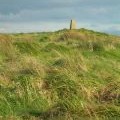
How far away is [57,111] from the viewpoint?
7.88m

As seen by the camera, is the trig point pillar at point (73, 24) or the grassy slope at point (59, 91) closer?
the grassy slope at point (59, 91)

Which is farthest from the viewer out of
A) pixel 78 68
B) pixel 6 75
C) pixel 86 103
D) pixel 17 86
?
pixel 78 68

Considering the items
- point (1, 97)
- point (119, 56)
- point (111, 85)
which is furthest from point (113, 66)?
point (1, 97)

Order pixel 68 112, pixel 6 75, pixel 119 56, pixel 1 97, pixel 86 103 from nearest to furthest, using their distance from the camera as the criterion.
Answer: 1. pixel 68 112
2. pixel 86 103
3. pixel 1 97
4. pixel 6 75
5. pixel 119 56

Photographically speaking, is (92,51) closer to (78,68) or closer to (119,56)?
(119,56)

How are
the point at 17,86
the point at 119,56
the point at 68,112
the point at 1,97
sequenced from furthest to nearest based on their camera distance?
the point at 119,56 < the point at 17,86 < the point at 1,97 < the point at 68,112

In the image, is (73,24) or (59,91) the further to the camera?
(73,24)

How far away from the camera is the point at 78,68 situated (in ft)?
39.8

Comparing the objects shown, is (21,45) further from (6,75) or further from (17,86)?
(17,86)

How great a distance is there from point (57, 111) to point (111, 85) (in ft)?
6.12

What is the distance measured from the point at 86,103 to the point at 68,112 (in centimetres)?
65

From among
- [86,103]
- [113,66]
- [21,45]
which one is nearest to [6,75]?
[86,103]

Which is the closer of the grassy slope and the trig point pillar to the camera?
the grassy slope

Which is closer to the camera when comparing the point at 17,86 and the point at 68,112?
the point at 68,112
